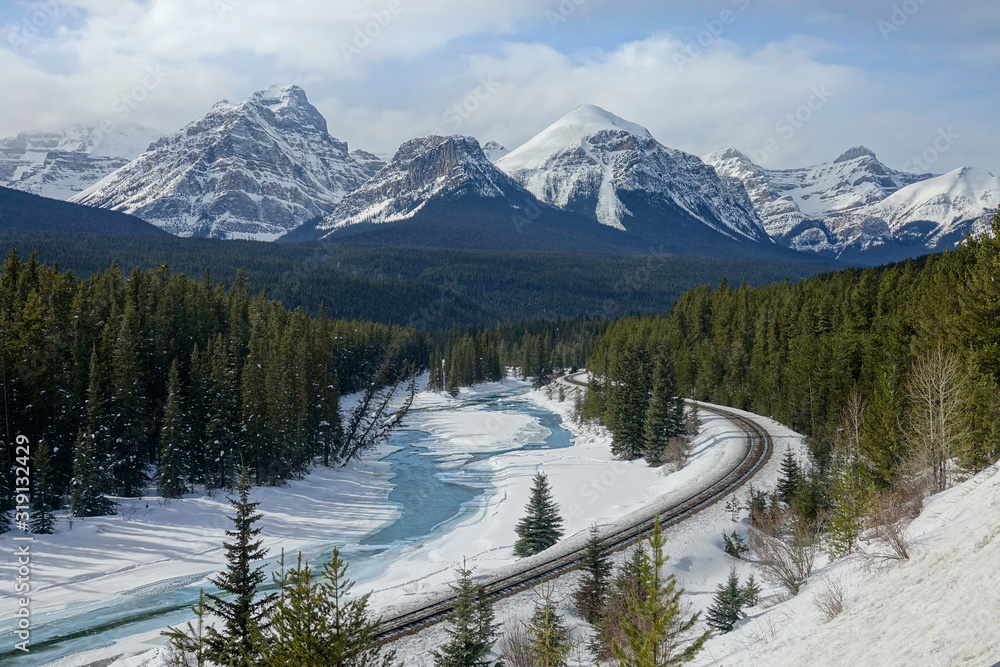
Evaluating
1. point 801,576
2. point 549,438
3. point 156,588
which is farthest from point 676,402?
point 156,588

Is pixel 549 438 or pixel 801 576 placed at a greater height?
pixel 801 576

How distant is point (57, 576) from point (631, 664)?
102 feet

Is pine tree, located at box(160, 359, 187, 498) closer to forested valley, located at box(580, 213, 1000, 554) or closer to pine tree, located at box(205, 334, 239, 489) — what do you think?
pine tree, located at box(205, 334, 239, 489)

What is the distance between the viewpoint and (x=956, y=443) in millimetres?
27797

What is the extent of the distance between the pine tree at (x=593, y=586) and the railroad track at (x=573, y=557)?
1.98 m

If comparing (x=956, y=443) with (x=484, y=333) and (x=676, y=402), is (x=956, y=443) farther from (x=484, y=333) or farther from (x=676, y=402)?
(x=484, y=333)

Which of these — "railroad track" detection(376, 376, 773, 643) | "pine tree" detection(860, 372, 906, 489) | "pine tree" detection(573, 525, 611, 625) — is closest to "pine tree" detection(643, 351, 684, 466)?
"railroad track" detection(376, 376, 773, 643)

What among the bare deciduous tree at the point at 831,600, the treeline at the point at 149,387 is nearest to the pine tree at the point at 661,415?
the treeline at the point at 149,387

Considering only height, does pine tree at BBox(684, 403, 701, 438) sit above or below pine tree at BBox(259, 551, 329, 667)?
below

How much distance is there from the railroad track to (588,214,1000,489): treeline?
484 centimetres

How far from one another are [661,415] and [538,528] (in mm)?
24909

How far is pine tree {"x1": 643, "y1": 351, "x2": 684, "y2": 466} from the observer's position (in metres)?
56.0

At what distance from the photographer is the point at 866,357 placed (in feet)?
161

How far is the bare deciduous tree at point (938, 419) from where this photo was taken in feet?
84.0
